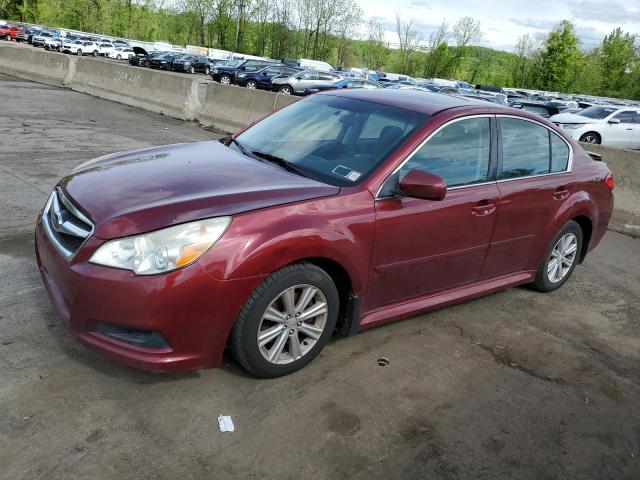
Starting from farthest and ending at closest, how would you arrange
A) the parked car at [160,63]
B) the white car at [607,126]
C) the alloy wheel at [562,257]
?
the parked car at [160,63]
the white car at [607,126]
the alloy wheel at [562,257]

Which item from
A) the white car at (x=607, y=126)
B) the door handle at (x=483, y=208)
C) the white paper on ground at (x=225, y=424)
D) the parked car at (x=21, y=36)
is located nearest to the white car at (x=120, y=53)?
the parked car at (x=21, y=36)

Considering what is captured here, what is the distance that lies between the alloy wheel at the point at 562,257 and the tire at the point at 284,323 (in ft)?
8.43

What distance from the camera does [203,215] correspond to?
2957 mm

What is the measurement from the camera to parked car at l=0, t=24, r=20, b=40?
5318 cm

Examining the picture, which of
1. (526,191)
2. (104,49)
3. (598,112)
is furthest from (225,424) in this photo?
(104,49)

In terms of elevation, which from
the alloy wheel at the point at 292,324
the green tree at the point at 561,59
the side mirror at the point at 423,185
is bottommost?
the alloy wheel at the point at 292,324

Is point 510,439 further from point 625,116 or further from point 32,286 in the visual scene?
point 625,116

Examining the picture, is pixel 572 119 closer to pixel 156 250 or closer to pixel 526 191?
pixel 526 191

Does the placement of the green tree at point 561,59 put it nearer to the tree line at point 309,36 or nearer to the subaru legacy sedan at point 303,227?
the tree line at point 309,36

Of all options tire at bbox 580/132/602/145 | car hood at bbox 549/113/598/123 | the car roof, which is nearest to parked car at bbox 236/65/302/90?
car hood at bbox 549/113/598/123

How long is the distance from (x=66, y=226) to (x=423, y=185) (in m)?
2.06

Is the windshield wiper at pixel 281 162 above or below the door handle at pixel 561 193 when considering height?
above

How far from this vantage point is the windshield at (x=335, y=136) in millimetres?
3699

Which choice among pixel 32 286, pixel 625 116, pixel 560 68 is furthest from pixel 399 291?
pixel 560 68
